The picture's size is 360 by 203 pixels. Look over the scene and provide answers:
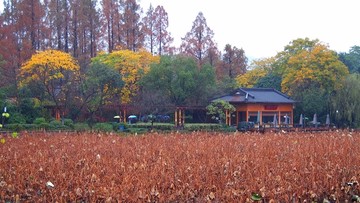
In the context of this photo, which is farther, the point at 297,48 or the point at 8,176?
the point at 297,48

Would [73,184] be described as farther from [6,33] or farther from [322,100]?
[6,33]

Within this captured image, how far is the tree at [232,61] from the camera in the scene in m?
33.0

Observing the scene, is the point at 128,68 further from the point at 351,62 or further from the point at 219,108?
the point at 351,62

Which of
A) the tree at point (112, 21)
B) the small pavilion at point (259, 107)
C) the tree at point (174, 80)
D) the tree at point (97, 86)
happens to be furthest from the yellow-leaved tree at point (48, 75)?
the small pavilion at point (259, 107)

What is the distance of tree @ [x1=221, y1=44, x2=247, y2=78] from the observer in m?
33.0

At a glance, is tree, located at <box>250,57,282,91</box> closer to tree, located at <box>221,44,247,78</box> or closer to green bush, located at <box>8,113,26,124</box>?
tree, located at <box>221,44,247,78</box>


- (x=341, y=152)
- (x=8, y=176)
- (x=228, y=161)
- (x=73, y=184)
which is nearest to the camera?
(x=73, y=184)

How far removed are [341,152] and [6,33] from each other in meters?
23.8

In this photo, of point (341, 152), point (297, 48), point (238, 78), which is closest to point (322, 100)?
point (297, 48)

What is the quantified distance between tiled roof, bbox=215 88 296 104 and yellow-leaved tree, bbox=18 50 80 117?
9170mm

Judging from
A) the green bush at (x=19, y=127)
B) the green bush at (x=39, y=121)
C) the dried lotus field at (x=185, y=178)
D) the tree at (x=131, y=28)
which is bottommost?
the dried lotus field at (x=185, y=178)

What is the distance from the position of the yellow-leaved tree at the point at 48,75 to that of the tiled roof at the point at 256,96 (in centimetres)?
917

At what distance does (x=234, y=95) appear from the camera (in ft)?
88.6

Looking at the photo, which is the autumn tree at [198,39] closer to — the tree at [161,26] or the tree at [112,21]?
the tree at [161,26]
